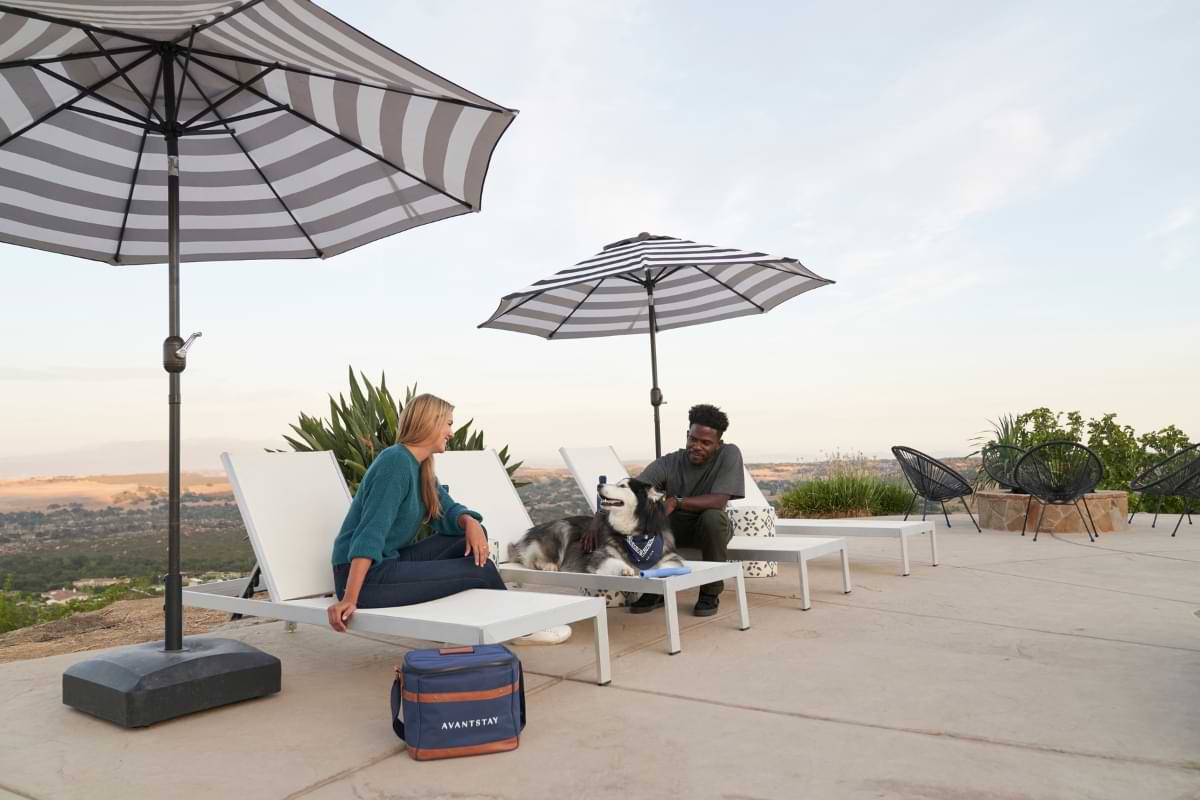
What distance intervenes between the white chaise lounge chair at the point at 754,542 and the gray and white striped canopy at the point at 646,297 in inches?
51.8

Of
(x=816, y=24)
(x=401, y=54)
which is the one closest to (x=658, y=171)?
(x=816, y=24)

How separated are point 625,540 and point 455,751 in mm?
1765

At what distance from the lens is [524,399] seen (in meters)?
7.76

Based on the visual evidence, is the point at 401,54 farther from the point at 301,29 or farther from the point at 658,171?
the point at 658,171

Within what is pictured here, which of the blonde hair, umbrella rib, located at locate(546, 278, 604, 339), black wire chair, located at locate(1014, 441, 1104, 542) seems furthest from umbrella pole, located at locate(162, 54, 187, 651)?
black wire chair, located at locate(1014, 441, 1104, 542)

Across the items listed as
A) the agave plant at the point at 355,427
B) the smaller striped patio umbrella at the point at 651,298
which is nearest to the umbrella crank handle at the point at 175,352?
the smaller striped patio umbrella at the point at 651,298

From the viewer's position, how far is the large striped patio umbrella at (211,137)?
269 cm

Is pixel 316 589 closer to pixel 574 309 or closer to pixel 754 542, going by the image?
pixel 754 542

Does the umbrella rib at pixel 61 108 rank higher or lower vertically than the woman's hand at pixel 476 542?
higher

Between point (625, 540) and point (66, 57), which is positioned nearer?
point (66, 57)

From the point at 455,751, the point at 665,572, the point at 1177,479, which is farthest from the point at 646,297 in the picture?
the point at 1177,479

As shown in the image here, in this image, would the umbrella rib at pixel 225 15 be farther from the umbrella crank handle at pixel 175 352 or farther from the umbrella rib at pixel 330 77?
the umbrella crank handle at pixel 175 352

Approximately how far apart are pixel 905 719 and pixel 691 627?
166 centimetres

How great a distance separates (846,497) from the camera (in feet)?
34.6
